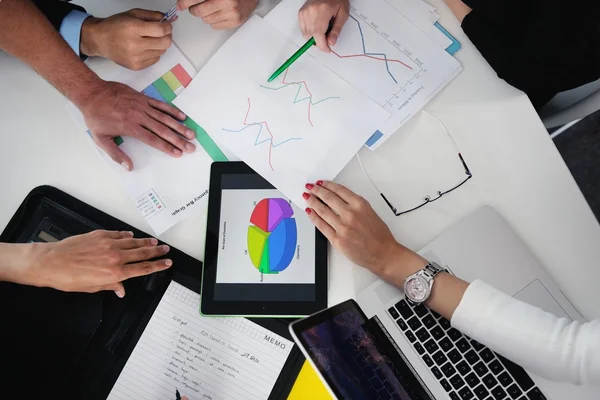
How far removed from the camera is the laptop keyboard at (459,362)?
2.74 feet

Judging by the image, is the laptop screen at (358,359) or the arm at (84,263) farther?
the arm at (84,263)

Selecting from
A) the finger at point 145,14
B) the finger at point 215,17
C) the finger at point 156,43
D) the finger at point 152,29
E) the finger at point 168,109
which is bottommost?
the finger at point 168,109

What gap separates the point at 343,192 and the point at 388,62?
0.28 meters

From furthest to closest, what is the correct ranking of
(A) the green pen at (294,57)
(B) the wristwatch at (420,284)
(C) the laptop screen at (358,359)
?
(A) the green pen at (294,57)
(B) the wristwatch at (420,284)
(C) the laptop screen at (358,359)

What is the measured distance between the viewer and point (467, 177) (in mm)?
941

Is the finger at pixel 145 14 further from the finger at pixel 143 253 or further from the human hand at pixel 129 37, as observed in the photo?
the finger at pixel 143 253

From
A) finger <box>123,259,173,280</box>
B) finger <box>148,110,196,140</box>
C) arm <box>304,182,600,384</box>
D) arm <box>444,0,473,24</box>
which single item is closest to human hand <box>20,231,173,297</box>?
finger <box>123,259,173,280</box>

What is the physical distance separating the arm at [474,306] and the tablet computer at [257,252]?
0.16ft

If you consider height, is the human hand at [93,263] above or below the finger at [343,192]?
above

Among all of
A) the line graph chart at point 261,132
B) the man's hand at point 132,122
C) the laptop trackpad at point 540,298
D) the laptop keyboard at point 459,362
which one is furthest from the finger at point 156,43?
the laptop trackpad at point 540,298

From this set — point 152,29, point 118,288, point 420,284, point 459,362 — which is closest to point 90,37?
point 152,29

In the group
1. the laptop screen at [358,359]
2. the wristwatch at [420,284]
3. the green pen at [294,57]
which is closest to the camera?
the laptop screen at [358,359]

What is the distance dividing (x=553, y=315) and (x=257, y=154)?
574 millimetres

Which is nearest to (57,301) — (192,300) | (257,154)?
(192,300)
